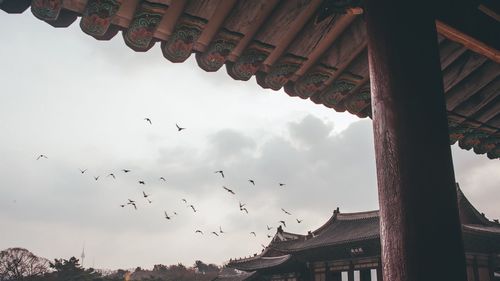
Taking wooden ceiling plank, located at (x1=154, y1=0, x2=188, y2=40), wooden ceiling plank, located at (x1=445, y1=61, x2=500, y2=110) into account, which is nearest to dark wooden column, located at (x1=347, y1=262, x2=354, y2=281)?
wooden ceiling plank, located at (x1=445, y1=61, x2=500, y2=110)

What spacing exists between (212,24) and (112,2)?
65 cm

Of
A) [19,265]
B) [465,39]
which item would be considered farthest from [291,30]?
[19,265]

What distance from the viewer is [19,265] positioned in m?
57.4

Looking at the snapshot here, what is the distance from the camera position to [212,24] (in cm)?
251

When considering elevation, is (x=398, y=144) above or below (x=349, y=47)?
below

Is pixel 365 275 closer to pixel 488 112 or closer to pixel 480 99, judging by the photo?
pixel 488 112

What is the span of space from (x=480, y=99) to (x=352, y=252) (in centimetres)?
1802

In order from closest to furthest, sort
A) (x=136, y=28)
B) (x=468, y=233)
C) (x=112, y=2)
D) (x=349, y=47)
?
(x=112, y=2) → (x=136, y=28) → (x=349, y=47) → (x=468, y=233)

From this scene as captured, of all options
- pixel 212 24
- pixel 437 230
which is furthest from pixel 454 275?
pixel 212 24

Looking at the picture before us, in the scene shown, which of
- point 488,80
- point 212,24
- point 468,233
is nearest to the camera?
point 212,24

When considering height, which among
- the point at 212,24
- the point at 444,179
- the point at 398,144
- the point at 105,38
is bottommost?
the point at 444,179

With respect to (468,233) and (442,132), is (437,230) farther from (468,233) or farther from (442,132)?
(468,233)

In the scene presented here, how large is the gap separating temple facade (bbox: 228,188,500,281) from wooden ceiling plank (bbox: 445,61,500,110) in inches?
594

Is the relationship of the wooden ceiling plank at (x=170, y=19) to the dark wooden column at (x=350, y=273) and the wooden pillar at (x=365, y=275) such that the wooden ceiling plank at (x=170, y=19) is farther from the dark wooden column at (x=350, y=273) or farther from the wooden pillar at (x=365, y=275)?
the dark wooden column at (x=350, y=273)
